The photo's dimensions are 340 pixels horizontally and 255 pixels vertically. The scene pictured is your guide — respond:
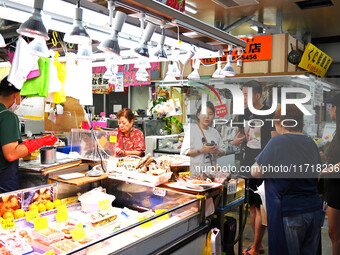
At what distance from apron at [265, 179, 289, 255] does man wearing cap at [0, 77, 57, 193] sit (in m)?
2.17

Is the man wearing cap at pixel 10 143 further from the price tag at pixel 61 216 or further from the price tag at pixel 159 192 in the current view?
the price tag at pixel 159 192

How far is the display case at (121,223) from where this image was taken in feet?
6.33

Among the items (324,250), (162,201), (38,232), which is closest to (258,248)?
(324,250)

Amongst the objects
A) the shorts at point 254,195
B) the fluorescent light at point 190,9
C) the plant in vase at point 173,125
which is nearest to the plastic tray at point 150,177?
the shorts at point 254,195

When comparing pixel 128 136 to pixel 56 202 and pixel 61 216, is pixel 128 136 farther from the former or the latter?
pixel 61 216

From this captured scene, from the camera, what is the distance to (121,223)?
2.37 m

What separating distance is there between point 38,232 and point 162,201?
38.8 inches

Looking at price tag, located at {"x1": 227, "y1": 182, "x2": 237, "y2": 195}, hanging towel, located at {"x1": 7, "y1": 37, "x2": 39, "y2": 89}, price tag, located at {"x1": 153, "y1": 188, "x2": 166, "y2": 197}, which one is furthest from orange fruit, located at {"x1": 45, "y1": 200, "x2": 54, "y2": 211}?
price tag, located at {"x1": 227, "y1": 182, "x2": 237, "y2": 195}

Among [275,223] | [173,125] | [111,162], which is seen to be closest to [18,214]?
[111,162]

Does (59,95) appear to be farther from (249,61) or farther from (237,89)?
(249,61)

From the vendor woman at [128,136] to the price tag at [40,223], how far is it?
8.09 feet

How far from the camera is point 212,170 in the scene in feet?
11.5

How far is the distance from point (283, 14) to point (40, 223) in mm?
5773

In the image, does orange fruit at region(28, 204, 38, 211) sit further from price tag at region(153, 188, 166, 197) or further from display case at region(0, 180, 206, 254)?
price tag at region(153, 188, 166, 197)
